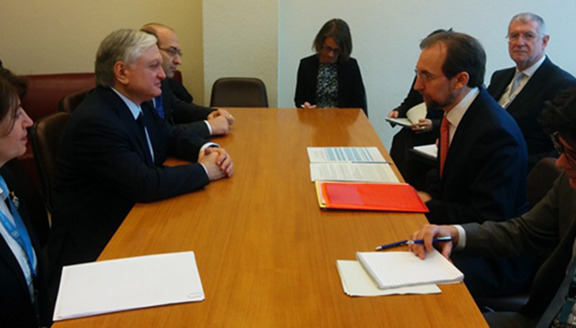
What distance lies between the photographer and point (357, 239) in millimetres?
1447

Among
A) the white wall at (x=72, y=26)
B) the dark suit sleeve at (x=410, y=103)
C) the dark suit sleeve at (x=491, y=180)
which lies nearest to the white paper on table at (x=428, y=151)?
the dark suit sleeve at (x=491, y=180)

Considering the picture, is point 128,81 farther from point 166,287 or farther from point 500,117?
point 500,117

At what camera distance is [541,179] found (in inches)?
72.7

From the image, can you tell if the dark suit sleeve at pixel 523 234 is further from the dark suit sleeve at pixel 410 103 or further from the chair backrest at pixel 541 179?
the dark suit sleeve at pixel 410 103

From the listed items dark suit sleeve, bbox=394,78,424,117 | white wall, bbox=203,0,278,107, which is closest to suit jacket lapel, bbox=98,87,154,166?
white wall, bbox=203,0,278,107

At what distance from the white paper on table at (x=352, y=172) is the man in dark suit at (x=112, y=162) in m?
0.37

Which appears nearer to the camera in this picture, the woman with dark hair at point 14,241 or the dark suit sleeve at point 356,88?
the woman with dark hair at point 14,241

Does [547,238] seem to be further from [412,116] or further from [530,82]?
[412,116]

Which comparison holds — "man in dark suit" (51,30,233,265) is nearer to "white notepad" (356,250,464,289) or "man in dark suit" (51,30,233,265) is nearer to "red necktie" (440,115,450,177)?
"white notepad" (356,250,464,289)

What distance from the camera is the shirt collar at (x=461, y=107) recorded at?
6.55ft

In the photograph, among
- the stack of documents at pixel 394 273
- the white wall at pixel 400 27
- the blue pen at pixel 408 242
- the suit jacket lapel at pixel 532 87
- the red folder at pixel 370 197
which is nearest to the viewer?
the stack of documents at pixel 394 273

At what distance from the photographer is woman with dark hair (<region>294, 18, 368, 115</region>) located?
3941 mm

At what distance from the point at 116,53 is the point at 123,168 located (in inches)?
20.8

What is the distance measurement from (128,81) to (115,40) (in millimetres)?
183
